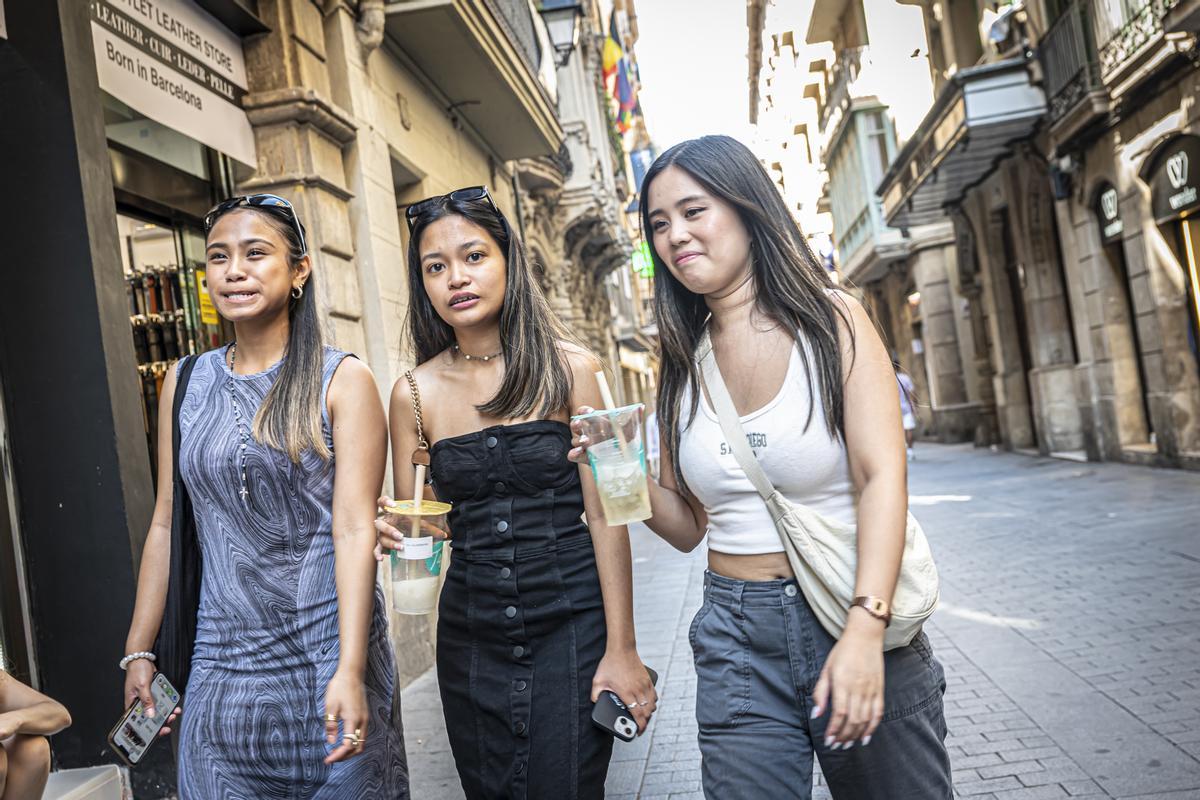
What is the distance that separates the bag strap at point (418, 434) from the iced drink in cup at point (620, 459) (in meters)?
0.56

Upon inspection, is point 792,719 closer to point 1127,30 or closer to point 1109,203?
point 1127,30

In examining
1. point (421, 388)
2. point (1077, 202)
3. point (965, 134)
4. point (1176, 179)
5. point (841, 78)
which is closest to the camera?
point (421, 388)

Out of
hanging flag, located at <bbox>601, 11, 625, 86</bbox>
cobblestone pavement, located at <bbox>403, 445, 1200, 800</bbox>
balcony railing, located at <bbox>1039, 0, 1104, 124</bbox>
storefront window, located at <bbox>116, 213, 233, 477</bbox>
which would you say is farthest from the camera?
hanging flag, located at <bbox>601, 11, 625, 86</bbox>

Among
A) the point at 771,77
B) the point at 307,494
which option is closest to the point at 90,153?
the point at 307,494

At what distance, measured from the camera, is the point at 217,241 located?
2.41 meters

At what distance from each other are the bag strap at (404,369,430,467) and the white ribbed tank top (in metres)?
0.69

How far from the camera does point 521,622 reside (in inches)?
98.3

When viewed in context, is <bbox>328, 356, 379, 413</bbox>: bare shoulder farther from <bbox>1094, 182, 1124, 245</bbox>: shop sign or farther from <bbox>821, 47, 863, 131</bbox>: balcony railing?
<bbox>821, 47, 863, 131</bbox>: balcony railing

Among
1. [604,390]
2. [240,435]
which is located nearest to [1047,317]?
[604,390]

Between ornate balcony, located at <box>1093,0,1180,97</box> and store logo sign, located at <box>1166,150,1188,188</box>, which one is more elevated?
ornate balcony, located at <box>1093,0,1180,97</box>

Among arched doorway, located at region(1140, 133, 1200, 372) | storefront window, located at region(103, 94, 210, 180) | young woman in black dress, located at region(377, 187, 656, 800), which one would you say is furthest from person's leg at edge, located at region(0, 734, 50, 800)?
arched doorway, located at region(1140, 133, 1200, 372)

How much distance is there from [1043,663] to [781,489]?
3.95 metres

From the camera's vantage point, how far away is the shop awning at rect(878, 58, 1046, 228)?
1720cm

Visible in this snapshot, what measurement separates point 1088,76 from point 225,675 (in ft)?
50.8
